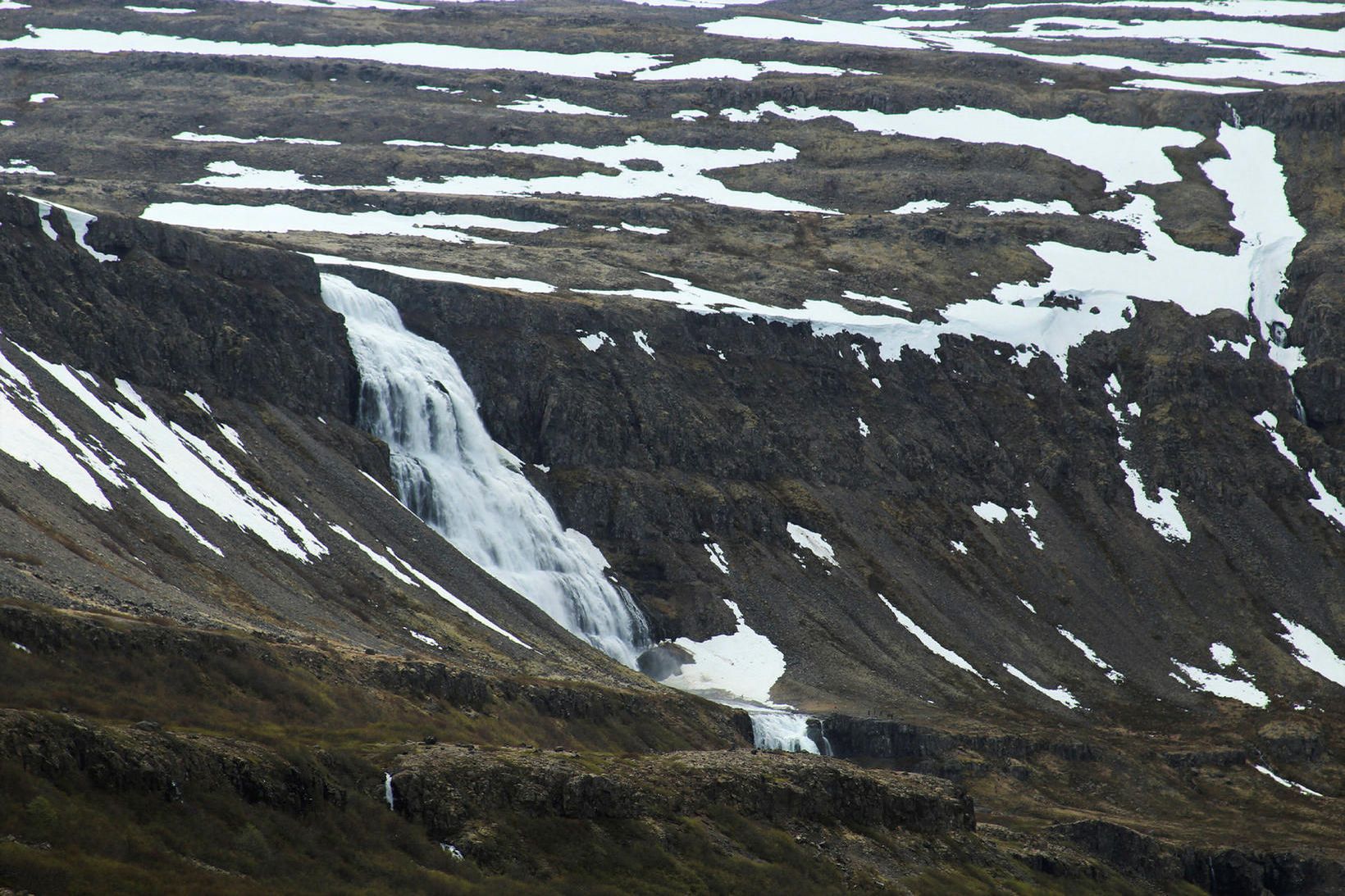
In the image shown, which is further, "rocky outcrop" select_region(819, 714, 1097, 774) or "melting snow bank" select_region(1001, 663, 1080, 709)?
"melting snow bank" select_region(1001, 663, 1080, 709)

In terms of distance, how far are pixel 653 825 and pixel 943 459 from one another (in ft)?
291

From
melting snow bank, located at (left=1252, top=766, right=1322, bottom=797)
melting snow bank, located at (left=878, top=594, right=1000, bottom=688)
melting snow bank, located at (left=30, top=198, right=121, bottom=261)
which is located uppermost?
melting snow bank, located at (left=30, top=198, right=121, bottom=261)

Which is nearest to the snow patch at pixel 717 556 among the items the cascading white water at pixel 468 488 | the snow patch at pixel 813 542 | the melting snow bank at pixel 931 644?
the snow patch at pixel 813 542

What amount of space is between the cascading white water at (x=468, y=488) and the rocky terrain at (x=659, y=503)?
0.40m

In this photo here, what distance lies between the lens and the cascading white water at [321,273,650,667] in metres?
104

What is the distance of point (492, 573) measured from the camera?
10138 centimetres

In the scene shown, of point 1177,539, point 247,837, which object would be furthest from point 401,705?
point 1177,539

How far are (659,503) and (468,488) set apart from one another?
56.5ft

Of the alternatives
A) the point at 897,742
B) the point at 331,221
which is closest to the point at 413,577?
the point at 897,742

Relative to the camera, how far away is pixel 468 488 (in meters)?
108

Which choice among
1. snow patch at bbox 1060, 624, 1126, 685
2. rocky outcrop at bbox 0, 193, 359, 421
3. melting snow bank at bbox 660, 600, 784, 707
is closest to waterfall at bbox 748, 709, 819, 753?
melting snow bank at bbox 660, 600, 784, 707

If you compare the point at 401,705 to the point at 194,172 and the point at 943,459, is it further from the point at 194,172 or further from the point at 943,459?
the point at 194,172

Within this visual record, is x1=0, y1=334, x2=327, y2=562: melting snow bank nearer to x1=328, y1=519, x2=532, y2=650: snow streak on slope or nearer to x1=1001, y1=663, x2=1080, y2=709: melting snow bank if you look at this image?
x1=328, y1=519, x2=532, y2=650: snow streak on slope

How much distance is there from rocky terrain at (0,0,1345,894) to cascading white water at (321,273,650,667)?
40cm
